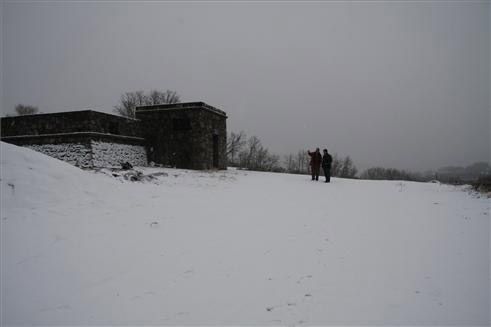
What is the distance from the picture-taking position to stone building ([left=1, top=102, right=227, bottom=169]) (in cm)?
1264

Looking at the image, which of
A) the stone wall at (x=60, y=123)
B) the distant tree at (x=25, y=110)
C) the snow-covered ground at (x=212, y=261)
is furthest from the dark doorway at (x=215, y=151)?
the distant tree at (x=25, y=110)

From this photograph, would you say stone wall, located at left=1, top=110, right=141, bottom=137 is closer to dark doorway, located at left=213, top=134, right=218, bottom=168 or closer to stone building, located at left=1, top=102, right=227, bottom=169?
stone building, located at left=1, top=102, right=227, bottom=169

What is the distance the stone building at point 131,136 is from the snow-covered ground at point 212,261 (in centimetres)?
838

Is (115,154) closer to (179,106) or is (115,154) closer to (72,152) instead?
(72,152)

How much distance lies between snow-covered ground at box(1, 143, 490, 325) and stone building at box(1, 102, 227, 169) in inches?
330

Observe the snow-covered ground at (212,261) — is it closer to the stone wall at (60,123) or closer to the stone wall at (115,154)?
the stone wall at (115,154)

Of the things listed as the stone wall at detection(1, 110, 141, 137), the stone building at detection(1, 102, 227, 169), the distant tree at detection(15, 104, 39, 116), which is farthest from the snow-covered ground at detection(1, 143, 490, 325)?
the distant tree at detection(15, 104, 39, 116)

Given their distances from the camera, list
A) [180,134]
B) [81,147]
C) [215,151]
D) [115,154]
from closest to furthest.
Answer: [81,147], [115,154], [180,134], [215,151]

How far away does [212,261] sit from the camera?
3.58 metres

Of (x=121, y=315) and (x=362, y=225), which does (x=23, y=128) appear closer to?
(x=121, y=315)

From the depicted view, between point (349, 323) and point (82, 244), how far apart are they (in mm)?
3826

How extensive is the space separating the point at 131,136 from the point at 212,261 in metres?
14.2

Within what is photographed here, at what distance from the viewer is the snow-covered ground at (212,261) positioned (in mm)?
2549

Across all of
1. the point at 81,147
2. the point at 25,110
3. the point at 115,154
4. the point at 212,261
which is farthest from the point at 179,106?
the point at 25,110
